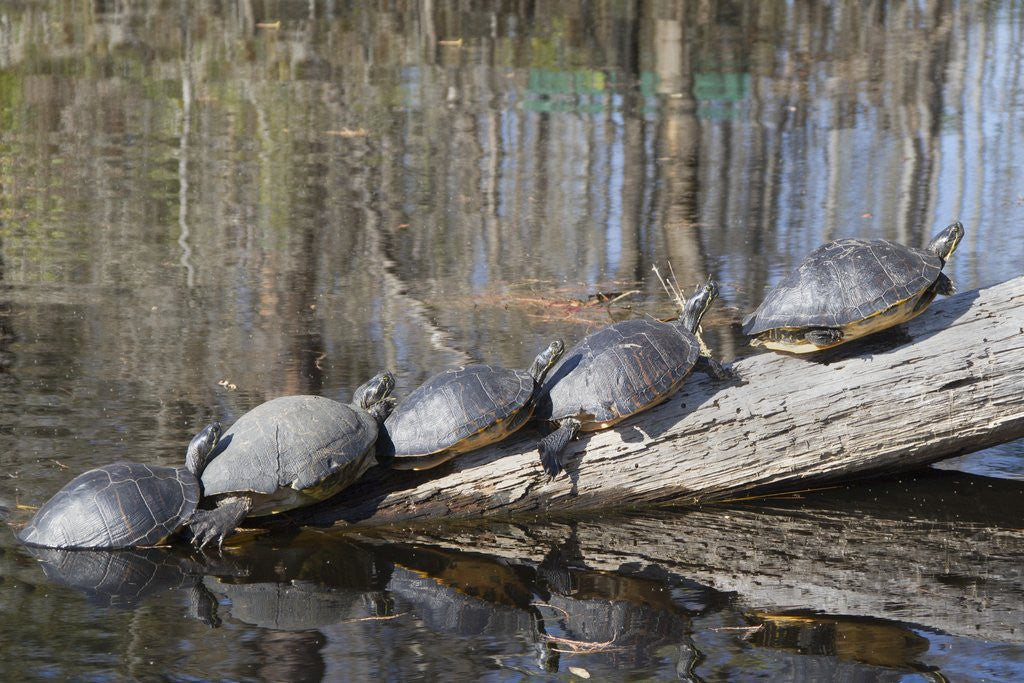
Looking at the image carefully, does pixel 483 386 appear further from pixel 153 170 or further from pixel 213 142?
pixel 213 142

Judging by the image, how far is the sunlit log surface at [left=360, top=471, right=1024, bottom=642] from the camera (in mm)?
4535

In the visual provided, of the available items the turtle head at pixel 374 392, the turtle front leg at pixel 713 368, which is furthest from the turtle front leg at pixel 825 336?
the turtle head at pixel 374 392

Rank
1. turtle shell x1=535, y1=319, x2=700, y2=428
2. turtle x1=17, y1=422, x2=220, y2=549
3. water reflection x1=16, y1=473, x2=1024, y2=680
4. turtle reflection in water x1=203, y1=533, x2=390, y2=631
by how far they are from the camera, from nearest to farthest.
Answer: water reflection x1=16, y1=473, x2=1024, y2=680
turtle reflection in water x1=203, y1=533, x2=390, y2=631
turtle x1=17, y1=422, x2=220, y2=549
turtle shell x1=535, y1=319, x2=700, y2=428

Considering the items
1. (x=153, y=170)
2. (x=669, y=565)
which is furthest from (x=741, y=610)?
(x=153, y=170)

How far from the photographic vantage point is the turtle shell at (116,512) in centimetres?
481

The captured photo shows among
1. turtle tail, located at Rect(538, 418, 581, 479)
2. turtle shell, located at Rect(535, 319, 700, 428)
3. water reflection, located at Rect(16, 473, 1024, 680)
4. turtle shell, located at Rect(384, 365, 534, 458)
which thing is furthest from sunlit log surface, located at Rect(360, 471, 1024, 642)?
turtle shell, located at Rect(535, 319, 700, 428)

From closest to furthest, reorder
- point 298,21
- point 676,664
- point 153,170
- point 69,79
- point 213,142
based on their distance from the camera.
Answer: point 676,664
point 153,170
point 213,142
point 69,79
point 298,21

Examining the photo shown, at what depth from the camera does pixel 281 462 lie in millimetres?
4844

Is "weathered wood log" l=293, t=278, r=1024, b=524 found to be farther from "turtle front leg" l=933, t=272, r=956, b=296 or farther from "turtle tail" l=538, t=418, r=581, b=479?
"turtle tail" l=538, t=418, r=581, b=479

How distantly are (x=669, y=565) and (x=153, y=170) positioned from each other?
8.08 metres

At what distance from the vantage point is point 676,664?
407cm

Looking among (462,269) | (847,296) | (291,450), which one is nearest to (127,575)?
(291,450)

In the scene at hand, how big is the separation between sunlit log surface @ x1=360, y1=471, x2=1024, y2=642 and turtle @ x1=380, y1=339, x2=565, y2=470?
42 cm

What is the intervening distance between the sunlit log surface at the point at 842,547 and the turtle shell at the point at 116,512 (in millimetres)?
1015
